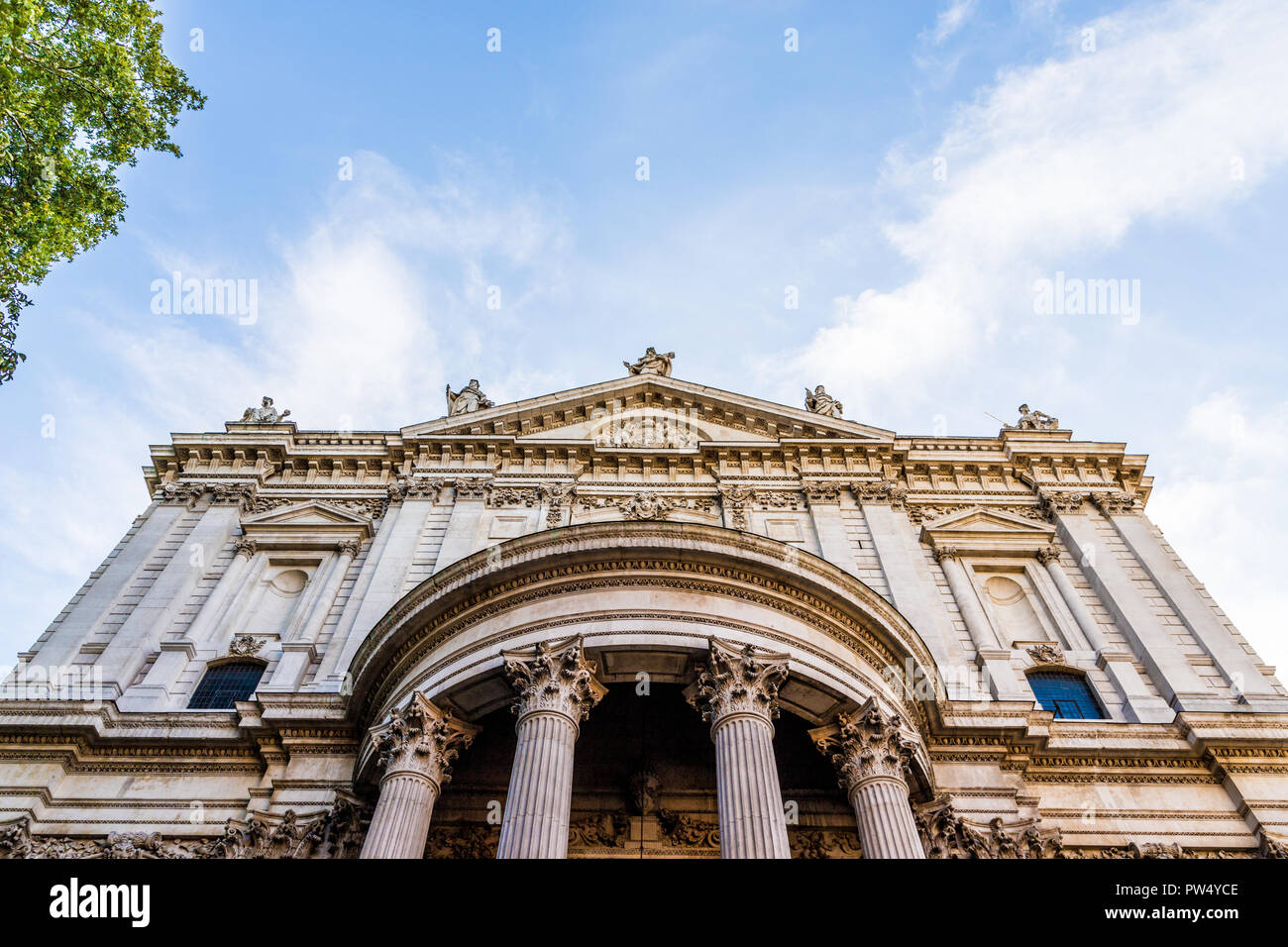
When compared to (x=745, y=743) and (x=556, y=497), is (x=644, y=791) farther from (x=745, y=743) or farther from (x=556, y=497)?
(x=556, y=497)

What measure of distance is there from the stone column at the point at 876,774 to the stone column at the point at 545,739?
14.3ft

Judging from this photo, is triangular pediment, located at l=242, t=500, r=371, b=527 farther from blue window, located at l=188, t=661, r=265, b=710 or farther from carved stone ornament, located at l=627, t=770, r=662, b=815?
carved stone ornament, located at l=627, t=770, r=662, b=815

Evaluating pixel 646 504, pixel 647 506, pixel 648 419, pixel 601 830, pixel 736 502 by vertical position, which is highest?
pixel 648 419

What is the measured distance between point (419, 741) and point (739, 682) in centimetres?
563

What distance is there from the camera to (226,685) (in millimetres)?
22094

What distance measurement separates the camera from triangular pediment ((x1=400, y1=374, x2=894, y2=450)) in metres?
28.8

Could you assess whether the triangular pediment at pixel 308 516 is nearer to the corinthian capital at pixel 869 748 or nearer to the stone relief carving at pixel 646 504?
the stone relief carving at pixel 646 504

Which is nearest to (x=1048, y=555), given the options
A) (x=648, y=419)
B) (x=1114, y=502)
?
(x=1114, y=502)

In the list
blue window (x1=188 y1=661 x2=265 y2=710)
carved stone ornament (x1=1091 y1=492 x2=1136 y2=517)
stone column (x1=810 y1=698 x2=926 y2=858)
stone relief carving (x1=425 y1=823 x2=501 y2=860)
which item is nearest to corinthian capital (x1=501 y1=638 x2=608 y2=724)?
stone relief carving (x1=425 y1=823 x2=501 y2=860)

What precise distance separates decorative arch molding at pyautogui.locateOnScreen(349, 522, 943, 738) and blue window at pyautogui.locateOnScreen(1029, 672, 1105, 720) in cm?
507

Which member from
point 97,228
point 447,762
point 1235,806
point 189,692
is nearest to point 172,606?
point 189,692

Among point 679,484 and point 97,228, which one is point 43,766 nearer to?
point 97,228

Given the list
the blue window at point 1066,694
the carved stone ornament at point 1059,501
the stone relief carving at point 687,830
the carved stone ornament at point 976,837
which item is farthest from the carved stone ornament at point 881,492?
the stone relief carving at point 687,830

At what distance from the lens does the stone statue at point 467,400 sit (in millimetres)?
30703
